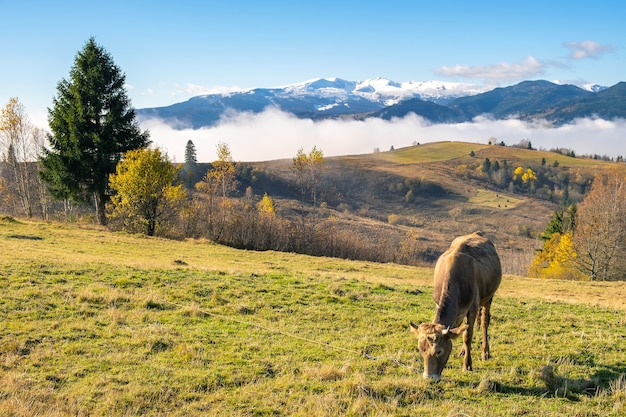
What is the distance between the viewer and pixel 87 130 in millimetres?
47781

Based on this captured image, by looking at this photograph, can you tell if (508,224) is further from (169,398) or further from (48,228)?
(169,398)

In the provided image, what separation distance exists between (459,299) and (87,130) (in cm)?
4801

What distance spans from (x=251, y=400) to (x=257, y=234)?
48368 millimetres

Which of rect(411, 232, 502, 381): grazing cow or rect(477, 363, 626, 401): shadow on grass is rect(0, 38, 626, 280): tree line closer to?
rect(411, 232, 502, 381): grazing cow

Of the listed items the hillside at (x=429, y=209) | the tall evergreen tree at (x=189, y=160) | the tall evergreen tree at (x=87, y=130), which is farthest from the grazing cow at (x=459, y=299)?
the tall evergreen tree at (x=189, y=160)

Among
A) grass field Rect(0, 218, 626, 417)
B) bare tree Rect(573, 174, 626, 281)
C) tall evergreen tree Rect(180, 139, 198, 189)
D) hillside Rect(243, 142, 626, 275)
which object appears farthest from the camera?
hillside Rect(243, 142, 626, 275)

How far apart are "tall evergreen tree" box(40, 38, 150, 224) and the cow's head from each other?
46464mm

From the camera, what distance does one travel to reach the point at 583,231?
52375 millimetres

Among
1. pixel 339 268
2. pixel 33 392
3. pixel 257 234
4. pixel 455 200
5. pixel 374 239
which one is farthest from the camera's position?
pixel 455 200

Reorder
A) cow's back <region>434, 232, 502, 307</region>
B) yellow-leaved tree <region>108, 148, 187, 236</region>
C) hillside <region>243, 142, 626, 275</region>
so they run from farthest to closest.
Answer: hillside <region>243, 142, 626, 275</region>, yellow-leaved tree <region>108, 148, 187, 236</region>, cow's back <region>434, 232, 502, 307</region>

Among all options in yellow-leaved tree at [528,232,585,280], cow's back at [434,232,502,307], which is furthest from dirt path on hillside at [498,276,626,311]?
yellow-leaved tree at [528,232,585,280]

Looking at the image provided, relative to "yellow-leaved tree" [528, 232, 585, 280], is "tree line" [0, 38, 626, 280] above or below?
above

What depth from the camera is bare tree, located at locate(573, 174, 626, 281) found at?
4997cm

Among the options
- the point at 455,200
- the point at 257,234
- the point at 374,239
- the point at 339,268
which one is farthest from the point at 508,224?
the point at 339,268
